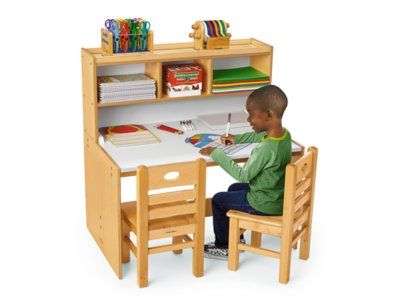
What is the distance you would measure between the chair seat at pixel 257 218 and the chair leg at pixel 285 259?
0.35 feet

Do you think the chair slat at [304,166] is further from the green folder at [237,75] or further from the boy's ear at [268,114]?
the green folder at [237,75]

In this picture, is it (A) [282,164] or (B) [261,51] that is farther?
(B) [261,51]

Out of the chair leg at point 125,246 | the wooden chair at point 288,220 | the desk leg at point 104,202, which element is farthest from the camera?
the chair leg at point 125,246

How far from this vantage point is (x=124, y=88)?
205 inches

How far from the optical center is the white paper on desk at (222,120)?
5.54m

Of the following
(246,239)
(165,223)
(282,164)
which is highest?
→ (282,164)

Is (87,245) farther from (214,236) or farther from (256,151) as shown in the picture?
(256,151)

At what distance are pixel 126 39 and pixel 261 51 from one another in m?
0.94

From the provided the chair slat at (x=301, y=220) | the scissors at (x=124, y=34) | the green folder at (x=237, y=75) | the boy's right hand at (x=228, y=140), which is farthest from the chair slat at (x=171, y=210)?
the scissors at (x=124, y=34)

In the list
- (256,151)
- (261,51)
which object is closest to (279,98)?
(256,151)

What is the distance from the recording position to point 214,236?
5.69m

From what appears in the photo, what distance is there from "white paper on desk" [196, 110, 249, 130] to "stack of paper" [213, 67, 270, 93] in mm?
247

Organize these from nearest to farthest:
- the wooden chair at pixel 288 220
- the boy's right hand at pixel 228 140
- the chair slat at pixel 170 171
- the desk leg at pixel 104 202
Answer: the chair slat at pixel 170 171 → the wooden chair at pixel 288 220 → the desk leg at pixel 104 202 → the boy's right hand at pixel 228 140

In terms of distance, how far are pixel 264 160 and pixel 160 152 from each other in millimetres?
689
